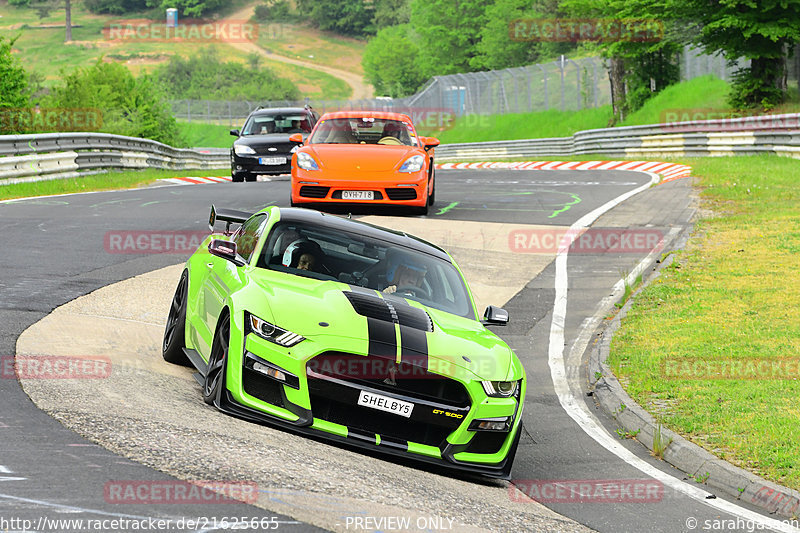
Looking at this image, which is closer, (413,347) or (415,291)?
(413,347)

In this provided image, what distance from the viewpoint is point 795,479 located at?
21.9 ft

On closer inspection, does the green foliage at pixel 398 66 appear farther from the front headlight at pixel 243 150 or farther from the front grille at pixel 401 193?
the front grille at pixel 401 193

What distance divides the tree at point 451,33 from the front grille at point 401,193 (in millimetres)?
85843

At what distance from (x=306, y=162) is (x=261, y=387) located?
410 inches

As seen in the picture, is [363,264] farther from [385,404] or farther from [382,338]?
[385,404]

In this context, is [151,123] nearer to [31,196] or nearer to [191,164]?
[191,164]

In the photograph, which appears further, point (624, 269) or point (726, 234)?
point (726, 234)

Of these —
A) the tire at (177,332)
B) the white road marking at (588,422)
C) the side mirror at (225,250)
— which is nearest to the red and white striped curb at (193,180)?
the white road marking at (588,422)

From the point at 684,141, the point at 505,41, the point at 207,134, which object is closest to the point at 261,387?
the point at 684,141

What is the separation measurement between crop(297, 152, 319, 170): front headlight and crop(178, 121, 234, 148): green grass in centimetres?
7227

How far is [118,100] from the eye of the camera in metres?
46.5

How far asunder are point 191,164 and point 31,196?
71.9 feet

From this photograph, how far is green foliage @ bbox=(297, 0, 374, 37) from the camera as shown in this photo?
157125 millimetres

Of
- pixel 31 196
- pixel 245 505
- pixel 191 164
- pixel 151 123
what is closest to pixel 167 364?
pixel 245 505
